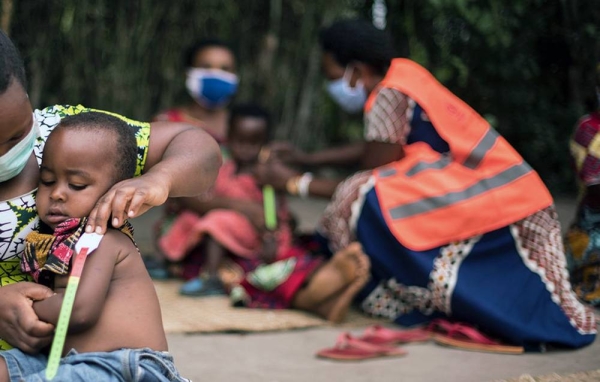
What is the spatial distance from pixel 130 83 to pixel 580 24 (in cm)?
298

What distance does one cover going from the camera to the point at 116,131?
198cm

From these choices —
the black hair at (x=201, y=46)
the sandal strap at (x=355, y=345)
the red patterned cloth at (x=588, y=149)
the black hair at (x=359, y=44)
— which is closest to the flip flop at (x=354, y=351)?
the sandal strap at (x=355, y=345)

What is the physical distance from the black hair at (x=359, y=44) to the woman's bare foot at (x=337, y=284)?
0.92 m

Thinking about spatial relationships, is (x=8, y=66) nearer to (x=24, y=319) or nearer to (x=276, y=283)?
(x=24, y=319)

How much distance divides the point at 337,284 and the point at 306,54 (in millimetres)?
3209

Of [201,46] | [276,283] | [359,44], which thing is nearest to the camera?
[276,283]

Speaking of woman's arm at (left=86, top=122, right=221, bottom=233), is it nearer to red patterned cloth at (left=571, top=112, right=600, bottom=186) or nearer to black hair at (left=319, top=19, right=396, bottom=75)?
black hair at (left=319, top=19, right=396, bottom=75)

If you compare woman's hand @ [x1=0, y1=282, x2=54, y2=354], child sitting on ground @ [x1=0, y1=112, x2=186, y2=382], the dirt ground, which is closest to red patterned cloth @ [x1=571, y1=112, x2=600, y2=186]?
the dirt ground

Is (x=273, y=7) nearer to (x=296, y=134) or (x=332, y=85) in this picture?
(x=296, y=134)

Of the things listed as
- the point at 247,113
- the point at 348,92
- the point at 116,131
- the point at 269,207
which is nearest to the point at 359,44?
the point at 348,92

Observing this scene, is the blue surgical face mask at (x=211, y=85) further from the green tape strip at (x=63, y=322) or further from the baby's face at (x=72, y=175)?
the green tape strip at (x=63, y=322)

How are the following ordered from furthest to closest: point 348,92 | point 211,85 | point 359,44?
1. point 211,85
2. point 348,92
3. point 359,44

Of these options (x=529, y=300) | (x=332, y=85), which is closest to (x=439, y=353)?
(x=529, y=300)

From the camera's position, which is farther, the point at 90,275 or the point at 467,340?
the point at 467,340
